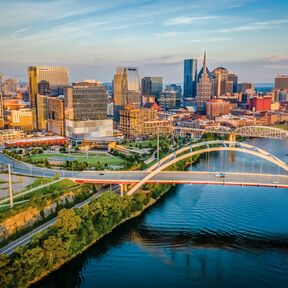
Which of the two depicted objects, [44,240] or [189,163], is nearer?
[44,240]

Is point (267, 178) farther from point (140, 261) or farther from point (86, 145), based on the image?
point (86, 145)

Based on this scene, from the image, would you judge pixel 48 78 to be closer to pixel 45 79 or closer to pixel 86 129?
pixel 45 79

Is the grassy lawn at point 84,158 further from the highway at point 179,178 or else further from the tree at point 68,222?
the tree at point 68,222

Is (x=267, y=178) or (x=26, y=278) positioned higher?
(x=267, y=178)

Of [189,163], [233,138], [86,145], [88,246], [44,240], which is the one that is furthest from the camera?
[233,138]

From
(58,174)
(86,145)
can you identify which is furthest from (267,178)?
(86,145)

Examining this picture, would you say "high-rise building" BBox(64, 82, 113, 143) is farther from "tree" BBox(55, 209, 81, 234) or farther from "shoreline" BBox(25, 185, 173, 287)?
"tree" BBox(55, 209, 81, 234)
